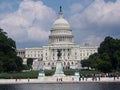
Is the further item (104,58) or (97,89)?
(104,58)

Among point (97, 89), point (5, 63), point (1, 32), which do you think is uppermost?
point (1, 32)

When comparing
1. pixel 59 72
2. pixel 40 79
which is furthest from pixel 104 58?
pixel 40 79

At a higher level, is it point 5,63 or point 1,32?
point 1,32

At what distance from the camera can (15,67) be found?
10238 centimetres

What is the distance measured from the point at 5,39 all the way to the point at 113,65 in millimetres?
25423

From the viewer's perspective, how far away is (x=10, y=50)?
10562 cm

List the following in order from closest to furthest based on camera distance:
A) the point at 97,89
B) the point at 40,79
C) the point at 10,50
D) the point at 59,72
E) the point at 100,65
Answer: the point at 97,89, the point at 40,79, the point at 59,72, the point at 100,65, the point at 10,50

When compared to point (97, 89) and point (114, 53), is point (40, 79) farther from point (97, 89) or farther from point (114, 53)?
point (97, 89)

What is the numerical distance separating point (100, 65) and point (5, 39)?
24.5 metres

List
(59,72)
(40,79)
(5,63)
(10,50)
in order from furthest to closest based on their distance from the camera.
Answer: (10,50)
(5,63)
(59,72)
(40,79)

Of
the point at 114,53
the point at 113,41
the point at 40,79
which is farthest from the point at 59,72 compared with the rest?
the point at 113,41

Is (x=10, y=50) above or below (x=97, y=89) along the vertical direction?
above

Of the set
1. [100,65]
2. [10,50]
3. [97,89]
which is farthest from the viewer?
[10,50]

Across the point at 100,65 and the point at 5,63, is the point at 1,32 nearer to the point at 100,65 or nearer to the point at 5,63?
the point at 5,63
